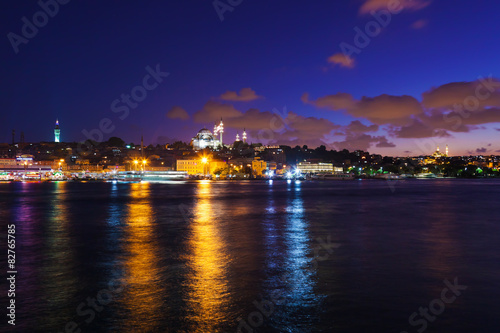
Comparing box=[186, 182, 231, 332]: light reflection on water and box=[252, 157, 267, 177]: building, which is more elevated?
box=[252, 157, 267, 177]: building

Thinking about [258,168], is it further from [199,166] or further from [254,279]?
[254,279]

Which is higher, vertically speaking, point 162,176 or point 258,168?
point 258,168

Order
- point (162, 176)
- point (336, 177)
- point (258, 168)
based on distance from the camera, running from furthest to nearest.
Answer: point (258, 168) → point (336, 177) → point (162, 176)

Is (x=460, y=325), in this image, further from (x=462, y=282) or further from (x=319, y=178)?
(x=319, y=178)

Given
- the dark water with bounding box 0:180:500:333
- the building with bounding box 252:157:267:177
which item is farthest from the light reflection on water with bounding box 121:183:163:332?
the building with bounding box 252:157:267:177

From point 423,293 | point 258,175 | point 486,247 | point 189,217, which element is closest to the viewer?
point 423,293

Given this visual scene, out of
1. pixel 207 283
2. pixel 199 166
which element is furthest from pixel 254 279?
pixel 199 166

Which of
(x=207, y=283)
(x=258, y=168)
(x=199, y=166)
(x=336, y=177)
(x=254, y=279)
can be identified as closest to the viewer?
(x=207, y=283)

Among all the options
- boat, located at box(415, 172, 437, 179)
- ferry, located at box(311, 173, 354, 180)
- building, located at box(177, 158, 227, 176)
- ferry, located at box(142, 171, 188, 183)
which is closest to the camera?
ferry, located at box(142, 171, 188, 183)

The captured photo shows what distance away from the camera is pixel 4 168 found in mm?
152125

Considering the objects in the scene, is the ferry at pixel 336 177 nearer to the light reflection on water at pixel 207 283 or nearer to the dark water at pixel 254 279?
the dark water at pixel 254 279

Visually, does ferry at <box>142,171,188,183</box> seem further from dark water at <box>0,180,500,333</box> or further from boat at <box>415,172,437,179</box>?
dark water at <box>0,180,500,333</box>

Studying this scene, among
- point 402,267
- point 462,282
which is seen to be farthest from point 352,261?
point 462,282

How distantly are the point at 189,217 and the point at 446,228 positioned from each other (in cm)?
1514
